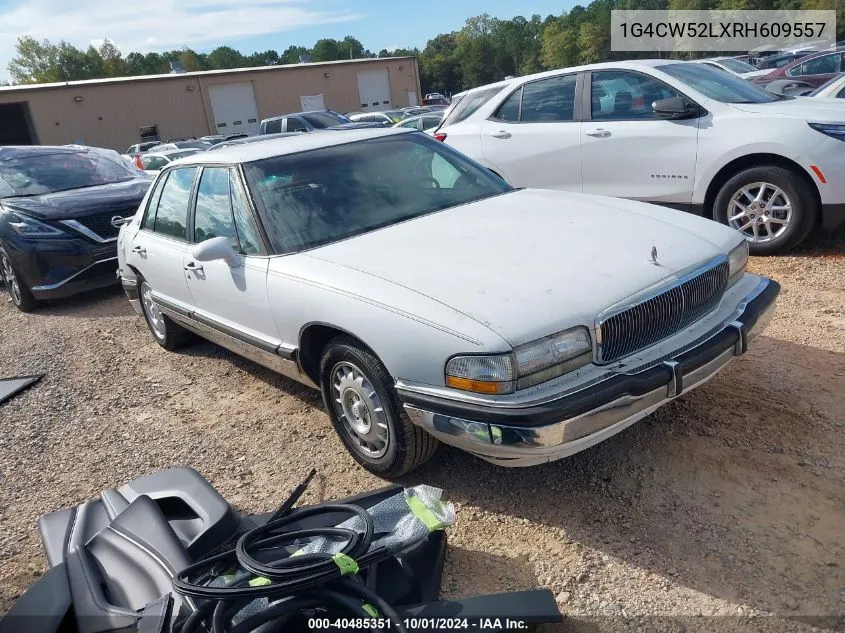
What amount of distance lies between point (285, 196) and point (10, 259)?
5.02 metres

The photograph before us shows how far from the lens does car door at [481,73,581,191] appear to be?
262 inches

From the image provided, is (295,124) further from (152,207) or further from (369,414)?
(369,414)

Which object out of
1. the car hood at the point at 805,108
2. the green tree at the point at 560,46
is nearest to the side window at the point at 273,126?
the car hood at the point at 805,108

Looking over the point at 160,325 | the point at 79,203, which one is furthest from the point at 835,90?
the point at 79,203

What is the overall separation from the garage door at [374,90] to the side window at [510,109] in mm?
36802

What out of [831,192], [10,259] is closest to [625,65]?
[831,192]

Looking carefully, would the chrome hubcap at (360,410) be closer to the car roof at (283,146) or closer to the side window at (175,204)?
the car roof at (283,146)

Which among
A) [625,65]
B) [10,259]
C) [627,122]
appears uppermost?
[625,65]

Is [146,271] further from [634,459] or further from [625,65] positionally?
[625,65]

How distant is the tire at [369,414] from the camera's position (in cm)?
297

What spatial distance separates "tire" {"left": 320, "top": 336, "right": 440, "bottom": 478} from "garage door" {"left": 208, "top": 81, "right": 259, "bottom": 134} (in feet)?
124

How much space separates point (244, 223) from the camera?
3.73 metres

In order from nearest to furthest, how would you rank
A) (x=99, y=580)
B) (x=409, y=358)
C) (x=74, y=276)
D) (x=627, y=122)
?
A: (x=99, y=580) → (x=409, y=358) → (x=627, y=122) → (x=74, y=276)

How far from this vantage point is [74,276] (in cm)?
706
